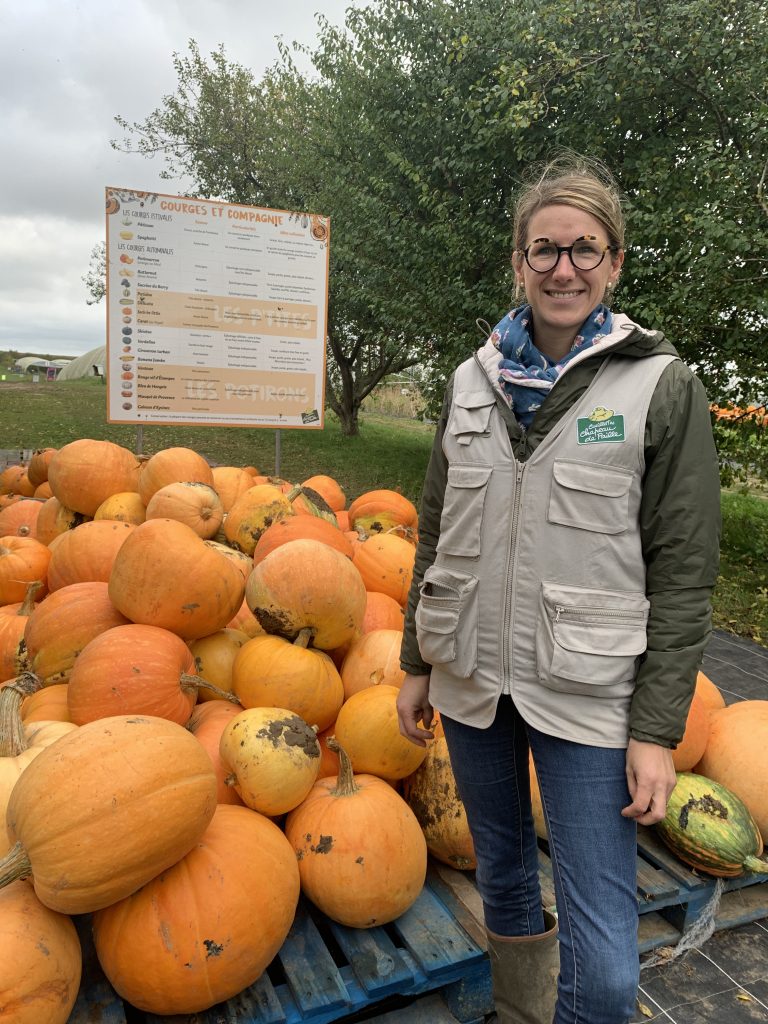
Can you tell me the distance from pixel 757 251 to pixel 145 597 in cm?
555

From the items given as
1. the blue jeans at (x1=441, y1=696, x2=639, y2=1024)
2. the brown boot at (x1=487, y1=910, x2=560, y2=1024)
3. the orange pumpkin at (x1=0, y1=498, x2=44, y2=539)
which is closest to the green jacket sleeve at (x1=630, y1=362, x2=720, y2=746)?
the blue jeans at (x1=441, y1=696, x2=639, y2=1024)

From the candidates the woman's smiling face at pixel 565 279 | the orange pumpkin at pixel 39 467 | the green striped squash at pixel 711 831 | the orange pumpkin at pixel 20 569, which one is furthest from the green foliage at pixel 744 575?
the orange pumpkin at pixel 39 467

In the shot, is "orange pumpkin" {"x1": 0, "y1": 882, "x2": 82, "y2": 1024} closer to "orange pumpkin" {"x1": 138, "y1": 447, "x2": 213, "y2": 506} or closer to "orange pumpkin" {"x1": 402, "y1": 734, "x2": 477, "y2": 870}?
"orange pumpkin" {"x1": 402, "y1": 734, "x2": 477, "y2": 870}

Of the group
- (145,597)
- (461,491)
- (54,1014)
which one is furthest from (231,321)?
(54,1014)

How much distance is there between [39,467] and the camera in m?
4.42

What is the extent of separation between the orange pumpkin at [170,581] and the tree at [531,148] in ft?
9.33

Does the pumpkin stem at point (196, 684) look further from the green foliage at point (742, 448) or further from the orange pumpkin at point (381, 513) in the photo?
the green foliage at point (742, 448)

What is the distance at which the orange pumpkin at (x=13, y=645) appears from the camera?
246 centimetres

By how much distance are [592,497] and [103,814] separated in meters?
1.21

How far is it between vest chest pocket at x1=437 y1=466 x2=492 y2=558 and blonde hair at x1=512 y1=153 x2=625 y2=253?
0.54 m

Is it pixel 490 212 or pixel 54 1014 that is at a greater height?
pixel 490 212

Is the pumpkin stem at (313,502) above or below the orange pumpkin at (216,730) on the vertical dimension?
above

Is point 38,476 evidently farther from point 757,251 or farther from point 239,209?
point 757,251

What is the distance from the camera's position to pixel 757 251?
5.44m
